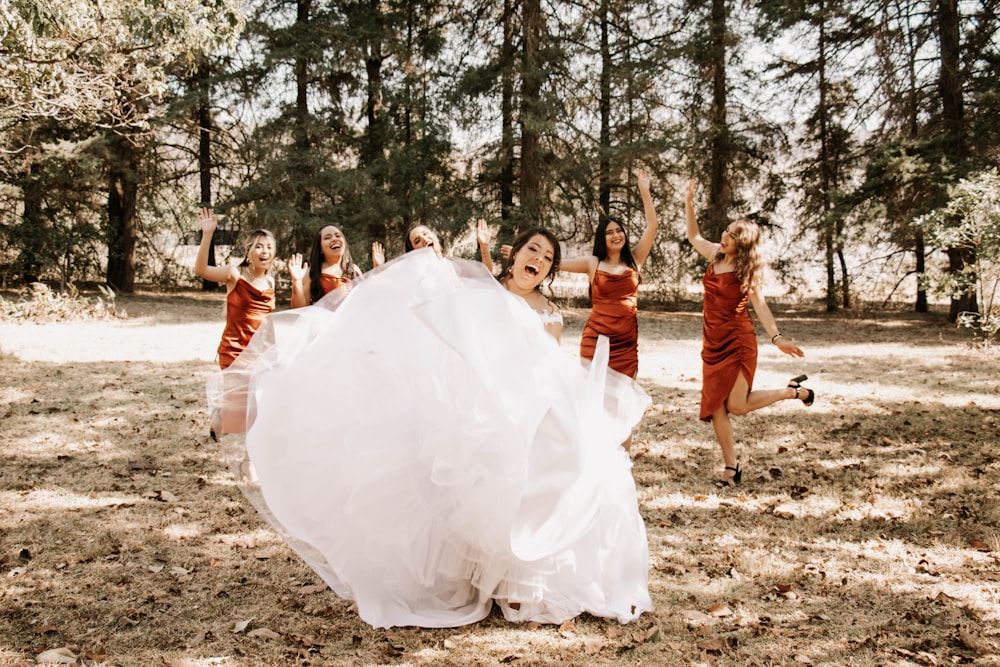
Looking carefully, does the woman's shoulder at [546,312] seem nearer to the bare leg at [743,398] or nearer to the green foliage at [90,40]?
the bare leg at [743,398]

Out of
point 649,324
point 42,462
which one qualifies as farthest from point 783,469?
point 649,324

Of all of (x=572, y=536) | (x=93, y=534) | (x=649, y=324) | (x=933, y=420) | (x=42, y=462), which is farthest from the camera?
(x=649, y=324)

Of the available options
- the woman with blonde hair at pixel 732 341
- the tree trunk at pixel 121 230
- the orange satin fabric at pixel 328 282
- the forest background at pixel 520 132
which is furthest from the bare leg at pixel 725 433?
the tree trunk at pixel 121 230

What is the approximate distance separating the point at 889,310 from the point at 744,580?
20263 mm

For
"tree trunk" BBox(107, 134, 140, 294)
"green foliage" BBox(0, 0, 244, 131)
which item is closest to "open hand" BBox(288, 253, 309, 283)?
"green foliage" BBox(0, 0, 244, 131)

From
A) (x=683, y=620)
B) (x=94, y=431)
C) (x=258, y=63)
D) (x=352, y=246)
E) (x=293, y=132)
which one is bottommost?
(x=683, y=620)

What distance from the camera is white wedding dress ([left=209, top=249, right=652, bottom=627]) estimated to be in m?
3.17

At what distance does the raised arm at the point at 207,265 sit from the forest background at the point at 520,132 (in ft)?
42.7

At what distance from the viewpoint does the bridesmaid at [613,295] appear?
6.17 meters

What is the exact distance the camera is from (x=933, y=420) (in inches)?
306

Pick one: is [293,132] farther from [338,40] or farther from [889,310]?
[889,310]

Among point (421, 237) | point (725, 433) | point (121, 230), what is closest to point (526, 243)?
point (421, 237)

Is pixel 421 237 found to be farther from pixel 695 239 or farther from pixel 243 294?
pixel 695 239

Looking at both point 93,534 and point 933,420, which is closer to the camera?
point 93,534
